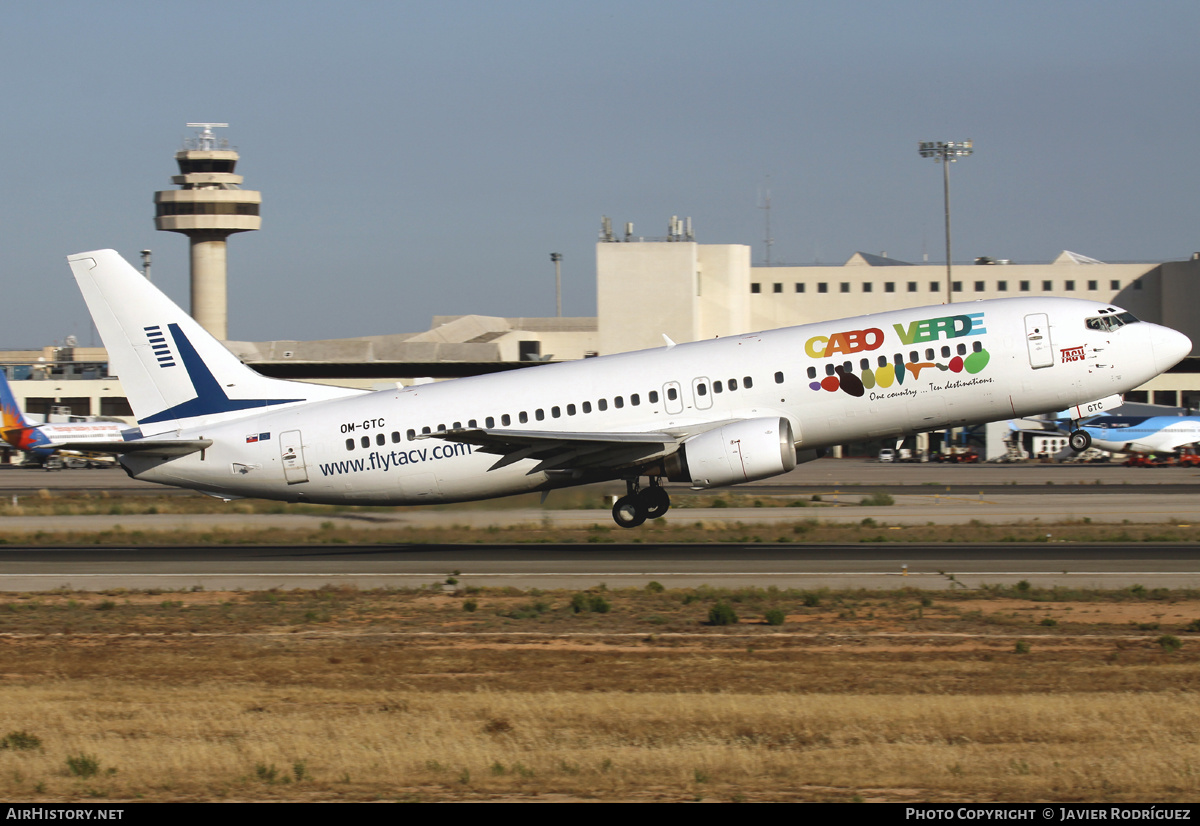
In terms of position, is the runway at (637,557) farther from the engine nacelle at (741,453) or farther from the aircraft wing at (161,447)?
the aircraft wing at (161,447)

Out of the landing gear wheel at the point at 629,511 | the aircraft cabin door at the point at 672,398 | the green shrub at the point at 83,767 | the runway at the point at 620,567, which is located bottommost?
the green shrub at the point at 83,767

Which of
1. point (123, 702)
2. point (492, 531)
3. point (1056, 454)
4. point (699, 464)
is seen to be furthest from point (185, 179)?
point (123, 702)

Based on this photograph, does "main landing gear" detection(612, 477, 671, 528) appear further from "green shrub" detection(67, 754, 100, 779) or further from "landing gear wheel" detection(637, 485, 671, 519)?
"green shrub" detection(67, 754, 100, 779)

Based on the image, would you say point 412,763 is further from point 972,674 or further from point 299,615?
point 299,615

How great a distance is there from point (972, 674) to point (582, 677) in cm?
517

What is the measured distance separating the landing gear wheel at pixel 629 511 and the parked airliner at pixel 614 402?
0.05m

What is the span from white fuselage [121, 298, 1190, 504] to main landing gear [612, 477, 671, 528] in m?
2.12

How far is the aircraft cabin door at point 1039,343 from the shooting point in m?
27.7

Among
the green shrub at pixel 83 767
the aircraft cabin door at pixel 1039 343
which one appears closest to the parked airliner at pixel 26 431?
the aircraft cabin door at pixel 1039 343

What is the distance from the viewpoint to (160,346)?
100 feet

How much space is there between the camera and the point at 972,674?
50.7ft

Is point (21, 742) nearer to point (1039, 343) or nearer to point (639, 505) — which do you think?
point (639, 505)

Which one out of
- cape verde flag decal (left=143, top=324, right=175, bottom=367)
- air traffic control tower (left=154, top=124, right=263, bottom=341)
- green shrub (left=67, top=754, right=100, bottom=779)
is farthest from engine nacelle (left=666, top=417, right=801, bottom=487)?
air traffic control tower (left=154, top=124, right=263, bottom=341)

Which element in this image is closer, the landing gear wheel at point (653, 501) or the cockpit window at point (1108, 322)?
the cockpit window at point (1108, 322)
